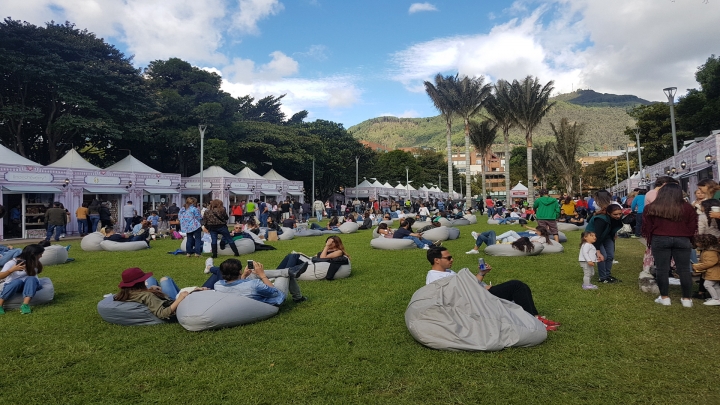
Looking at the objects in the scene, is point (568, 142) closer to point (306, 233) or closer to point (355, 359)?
point (306, 233)

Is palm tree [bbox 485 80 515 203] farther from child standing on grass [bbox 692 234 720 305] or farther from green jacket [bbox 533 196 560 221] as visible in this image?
child standing on grass [bbox 692 234 720 305]

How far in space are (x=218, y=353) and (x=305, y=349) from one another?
848mm

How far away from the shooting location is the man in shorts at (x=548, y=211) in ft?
41.2

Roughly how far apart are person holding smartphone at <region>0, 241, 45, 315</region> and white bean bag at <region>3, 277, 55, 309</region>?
0.06 metres

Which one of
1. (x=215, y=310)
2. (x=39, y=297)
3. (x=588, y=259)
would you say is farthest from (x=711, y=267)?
(x=39, y=297)

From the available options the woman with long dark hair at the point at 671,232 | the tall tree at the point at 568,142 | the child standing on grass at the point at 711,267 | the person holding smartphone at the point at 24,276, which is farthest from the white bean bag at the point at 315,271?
the tall tree at the point at 568,142

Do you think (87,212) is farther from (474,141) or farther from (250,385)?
(474,141)

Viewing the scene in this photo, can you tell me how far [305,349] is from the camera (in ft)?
15.0

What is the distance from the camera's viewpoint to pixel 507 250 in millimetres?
11078

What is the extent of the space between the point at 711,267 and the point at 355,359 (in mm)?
5122

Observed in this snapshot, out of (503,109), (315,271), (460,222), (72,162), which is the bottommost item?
(315,271)

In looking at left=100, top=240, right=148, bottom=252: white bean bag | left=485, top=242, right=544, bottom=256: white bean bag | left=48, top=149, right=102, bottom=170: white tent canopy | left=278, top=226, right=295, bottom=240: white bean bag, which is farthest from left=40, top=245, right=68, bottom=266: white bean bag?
left=48, top=149, right=102, bottom=170: white tent canopy

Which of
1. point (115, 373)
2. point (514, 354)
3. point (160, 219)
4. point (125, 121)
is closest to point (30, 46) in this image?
point (125, 121)

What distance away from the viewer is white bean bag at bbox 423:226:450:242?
1470 cm
